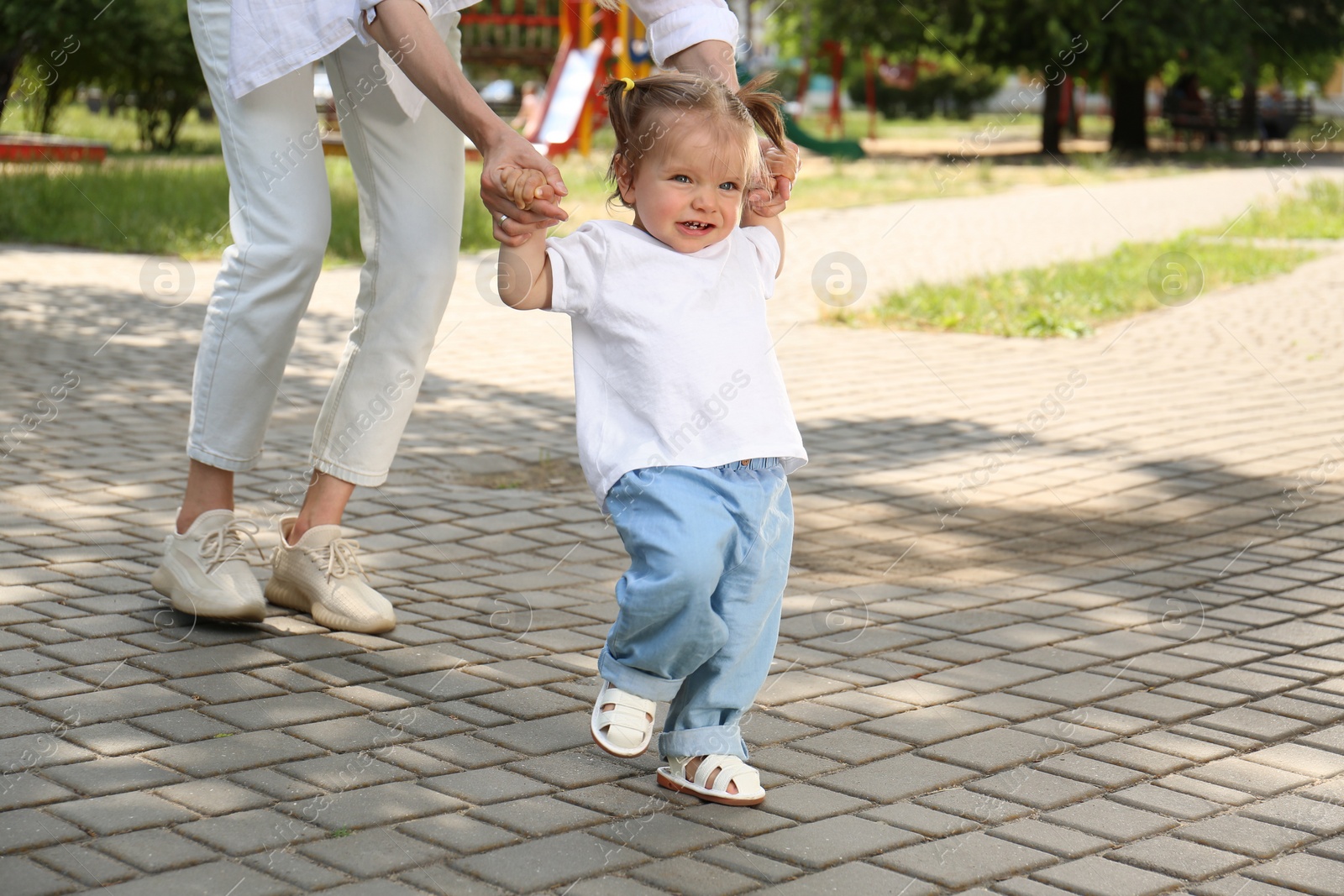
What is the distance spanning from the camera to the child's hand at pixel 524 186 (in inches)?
95.0

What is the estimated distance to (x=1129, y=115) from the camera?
28.3m

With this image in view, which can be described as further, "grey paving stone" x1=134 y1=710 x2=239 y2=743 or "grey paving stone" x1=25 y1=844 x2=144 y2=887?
"grey paving stone" x1=134 y1=710 x2=239 y2=743

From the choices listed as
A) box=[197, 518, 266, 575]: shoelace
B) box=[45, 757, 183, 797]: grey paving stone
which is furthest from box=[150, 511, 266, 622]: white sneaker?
box=[45, 757, 183, 797]: grey paving stone

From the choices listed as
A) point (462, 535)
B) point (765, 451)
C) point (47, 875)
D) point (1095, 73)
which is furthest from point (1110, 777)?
point (1095, 73)

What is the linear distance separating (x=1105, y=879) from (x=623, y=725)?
2.74 ft

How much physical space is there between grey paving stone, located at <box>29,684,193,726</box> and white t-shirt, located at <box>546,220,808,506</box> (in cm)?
101

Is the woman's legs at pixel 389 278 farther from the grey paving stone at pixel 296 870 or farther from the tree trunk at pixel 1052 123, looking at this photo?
the tree trunk at pixel 1052 123

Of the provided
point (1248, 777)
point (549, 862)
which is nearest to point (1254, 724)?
point (1248, 777)

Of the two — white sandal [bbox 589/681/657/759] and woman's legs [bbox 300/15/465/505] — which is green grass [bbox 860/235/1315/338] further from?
white sandal [bbox 589/681/657/759]

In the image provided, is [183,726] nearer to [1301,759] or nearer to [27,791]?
[27,791]

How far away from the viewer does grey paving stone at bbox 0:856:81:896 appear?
85.7 inches

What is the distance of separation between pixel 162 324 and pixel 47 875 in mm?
6892

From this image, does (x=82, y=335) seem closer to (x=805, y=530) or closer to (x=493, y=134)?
(x=805, y=530)

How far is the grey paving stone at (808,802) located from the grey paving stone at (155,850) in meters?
0.95
